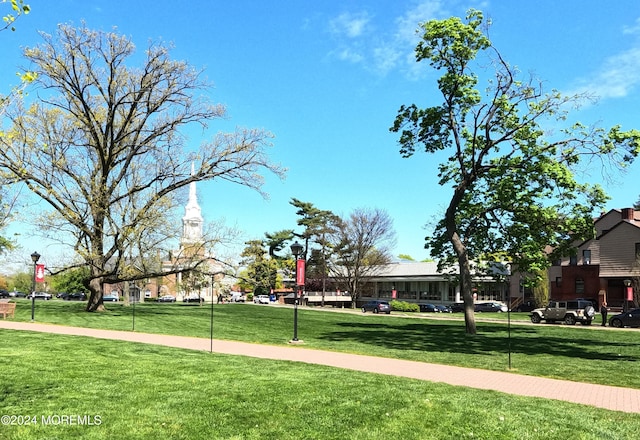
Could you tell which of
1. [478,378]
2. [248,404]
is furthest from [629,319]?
[248,404]

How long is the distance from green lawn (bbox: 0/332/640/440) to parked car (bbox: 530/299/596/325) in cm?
3367

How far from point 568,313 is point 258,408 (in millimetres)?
38023

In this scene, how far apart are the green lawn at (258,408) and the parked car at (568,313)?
33.7m

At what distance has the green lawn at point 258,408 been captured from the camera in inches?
253

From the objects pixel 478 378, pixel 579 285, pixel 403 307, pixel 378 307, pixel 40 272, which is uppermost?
pixel 40 272

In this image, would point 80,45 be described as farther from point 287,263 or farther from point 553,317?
point 287,263

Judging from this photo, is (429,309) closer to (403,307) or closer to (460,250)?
(403,307)

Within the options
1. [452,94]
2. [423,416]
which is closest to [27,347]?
[423,416]

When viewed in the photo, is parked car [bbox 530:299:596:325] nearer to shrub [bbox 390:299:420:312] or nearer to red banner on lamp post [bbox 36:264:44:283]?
shrub [bbox 390:299:420:312]

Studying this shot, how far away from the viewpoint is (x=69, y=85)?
32125mm

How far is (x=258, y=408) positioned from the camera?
24.2ft

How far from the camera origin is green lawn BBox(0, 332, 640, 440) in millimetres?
6418

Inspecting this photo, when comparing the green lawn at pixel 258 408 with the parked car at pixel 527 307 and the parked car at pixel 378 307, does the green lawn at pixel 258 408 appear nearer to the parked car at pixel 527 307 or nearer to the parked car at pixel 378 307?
the parked car at pixel 378 307

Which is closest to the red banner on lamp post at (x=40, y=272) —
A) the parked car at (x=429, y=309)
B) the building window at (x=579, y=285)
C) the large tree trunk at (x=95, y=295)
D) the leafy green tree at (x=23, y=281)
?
the large tree trunk at (x=95, y=295)
